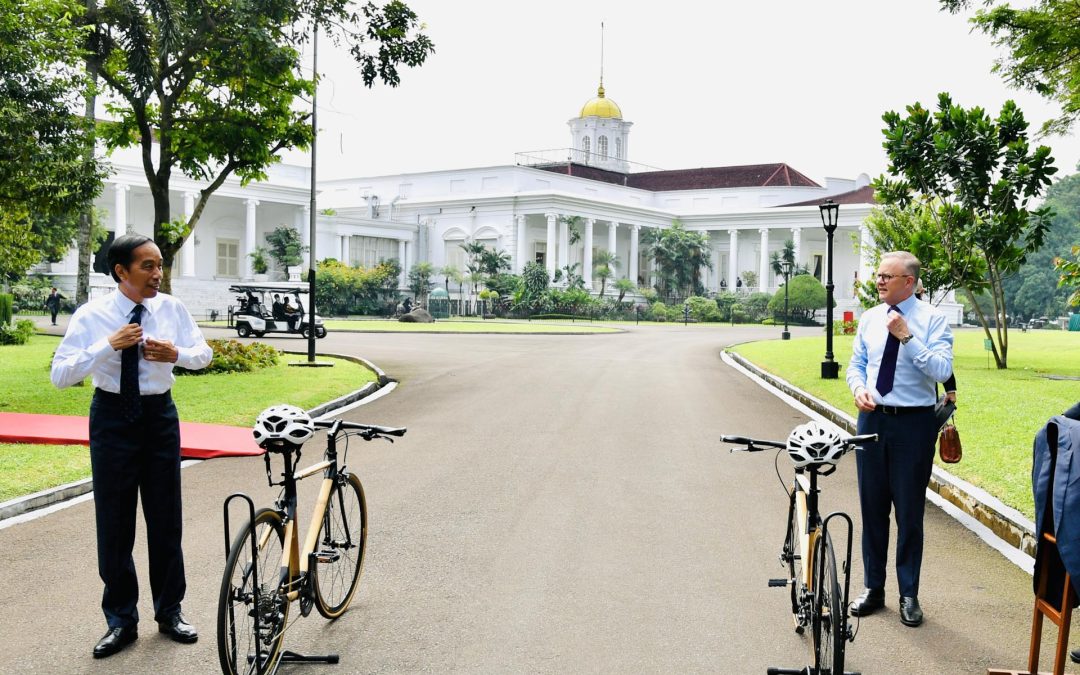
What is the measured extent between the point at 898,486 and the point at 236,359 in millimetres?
16820

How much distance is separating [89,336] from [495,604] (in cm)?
259

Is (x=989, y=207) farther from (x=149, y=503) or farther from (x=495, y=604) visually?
(x=149, y=503)

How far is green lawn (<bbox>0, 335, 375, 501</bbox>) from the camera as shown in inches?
356

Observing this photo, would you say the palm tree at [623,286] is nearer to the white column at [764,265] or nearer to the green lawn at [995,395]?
the white column at [764,265]

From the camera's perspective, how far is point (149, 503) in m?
4.84

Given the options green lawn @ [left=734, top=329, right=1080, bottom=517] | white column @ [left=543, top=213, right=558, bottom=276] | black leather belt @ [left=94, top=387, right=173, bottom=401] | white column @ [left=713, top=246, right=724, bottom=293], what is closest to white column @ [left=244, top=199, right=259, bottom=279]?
white column @ [left=543, top=213, right=558, bottom=276]

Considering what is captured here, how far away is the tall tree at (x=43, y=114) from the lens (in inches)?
551

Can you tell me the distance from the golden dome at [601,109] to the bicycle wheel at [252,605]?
84761mm

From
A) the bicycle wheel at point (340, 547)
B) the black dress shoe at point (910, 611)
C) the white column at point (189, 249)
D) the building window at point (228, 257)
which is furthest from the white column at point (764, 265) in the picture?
the bicycle wheel at point (340, 547)

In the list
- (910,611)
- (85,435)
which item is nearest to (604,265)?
(85,435)

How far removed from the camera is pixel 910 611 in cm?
531

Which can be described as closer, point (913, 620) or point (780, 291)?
point (913, 620)

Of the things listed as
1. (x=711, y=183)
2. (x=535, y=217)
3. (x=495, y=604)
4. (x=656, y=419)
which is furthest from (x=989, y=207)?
(x=711, y=183)

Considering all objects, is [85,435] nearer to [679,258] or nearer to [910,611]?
[910,611]
